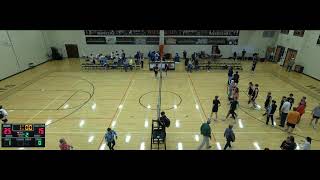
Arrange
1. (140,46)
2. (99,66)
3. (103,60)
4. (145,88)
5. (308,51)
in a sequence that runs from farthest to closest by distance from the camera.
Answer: (140,46)
(99,66)
(103,60)
(308,51)
(145,88)

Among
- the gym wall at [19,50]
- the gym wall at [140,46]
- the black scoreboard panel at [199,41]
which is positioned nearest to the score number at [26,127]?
the gym wall at [19,50]

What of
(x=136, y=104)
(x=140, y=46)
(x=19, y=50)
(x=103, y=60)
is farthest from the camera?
(x=140, y=46)

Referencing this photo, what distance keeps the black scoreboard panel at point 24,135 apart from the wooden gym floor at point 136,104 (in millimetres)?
3013

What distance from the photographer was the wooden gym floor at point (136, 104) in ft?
34.2

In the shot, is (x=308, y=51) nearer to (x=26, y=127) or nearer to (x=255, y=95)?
(x=255, y=95)

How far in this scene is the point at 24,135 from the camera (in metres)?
6.77

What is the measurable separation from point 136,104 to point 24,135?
25.4ft

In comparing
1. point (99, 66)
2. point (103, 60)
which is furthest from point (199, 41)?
point (99, 66)

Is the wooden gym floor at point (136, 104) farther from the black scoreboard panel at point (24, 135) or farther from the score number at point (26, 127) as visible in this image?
the score number at point (26, 127)

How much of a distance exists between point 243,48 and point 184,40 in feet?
22.5

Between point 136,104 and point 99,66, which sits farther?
point 99,66
